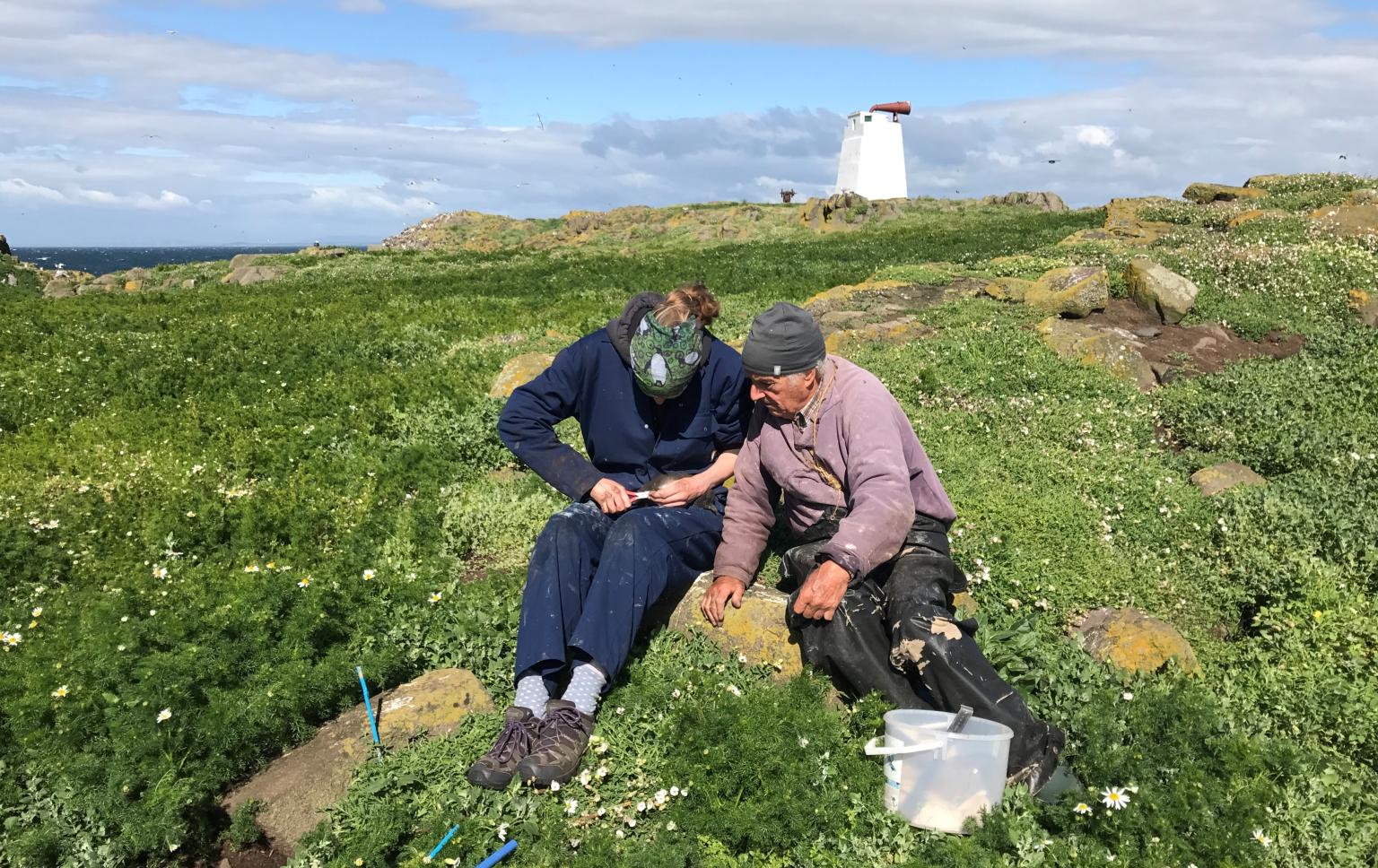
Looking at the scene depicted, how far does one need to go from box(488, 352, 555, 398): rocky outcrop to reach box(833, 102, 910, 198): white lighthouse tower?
191 feet

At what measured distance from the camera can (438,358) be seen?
561 inches

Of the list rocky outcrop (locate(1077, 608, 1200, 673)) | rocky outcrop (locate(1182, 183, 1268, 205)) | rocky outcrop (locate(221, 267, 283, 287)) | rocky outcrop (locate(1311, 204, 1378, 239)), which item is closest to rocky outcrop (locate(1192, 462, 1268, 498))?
rocky outcrop (locate(1077, 608, 1200, 673))

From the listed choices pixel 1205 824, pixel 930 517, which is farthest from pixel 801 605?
pixel 1205 824

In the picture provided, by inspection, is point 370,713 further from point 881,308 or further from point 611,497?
point 881,308

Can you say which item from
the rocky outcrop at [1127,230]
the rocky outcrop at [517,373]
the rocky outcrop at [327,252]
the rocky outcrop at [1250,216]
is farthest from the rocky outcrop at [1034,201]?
the rocky outcrop at [517,373]

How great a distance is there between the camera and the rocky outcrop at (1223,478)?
25.1ft

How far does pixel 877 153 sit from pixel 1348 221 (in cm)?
5061

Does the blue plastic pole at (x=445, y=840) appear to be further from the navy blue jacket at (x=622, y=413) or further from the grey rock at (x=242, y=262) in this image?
the grey rock at (x=242, y=262)

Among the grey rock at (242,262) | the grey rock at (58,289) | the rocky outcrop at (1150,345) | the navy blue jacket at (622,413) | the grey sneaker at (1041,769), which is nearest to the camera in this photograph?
the grey sneaker at (1041,769)

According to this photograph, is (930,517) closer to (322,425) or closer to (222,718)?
(222,718)

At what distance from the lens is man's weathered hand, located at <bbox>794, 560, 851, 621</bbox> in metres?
4.64

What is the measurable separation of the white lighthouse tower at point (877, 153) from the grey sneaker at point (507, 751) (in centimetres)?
6551

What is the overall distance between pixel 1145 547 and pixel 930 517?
277 cm

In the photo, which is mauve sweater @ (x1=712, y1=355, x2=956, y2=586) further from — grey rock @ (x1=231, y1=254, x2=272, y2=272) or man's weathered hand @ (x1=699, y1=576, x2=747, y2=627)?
grey rock @ (x1=231, y1=254, x2=272, y2=272)
